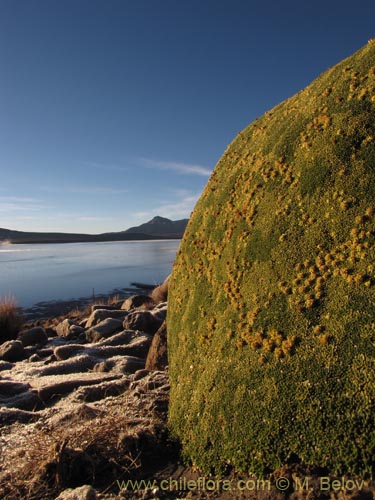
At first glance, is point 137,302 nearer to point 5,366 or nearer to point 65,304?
point 5,366

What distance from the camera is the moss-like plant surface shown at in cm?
320

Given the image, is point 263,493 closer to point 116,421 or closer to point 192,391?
point 192,391

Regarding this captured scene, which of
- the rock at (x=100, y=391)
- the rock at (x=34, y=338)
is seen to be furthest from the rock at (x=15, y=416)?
the rock at (x=34, y=338)

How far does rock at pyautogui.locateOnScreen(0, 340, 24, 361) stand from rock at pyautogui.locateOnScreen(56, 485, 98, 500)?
839cm

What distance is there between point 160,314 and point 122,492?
8685mm

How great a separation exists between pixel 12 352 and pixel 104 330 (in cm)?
271

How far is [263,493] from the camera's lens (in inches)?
124

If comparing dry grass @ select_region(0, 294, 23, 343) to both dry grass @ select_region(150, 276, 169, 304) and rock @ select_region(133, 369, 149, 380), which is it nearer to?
dry grass @ select_region(150, 276, 169, 304)

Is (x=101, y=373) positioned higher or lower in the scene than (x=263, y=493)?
lower

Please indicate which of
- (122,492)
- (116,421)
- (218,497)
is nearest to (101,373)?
(116,421)

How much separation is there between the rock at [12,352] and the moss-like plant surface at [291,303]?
7.28 metres

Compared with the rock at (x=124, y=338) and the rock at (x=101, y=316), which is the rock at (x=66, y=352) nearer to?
the rock at (x=124, y=338)

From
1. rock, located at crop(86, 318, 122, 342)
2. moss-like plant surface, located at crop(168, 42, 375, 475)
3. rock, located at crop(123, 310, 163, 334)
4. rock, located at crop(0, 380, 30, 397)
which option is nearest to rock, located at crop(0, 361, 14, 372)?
rock, located at crop(0, 380, 30, 397)

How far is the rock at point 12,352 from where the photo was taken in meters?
11.0
